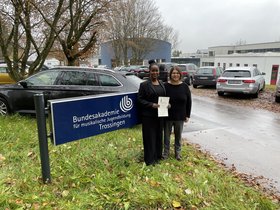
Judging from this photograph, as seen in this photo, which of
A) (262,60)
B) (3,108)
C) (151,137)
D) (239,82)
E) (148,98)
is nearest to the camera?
(148,98)

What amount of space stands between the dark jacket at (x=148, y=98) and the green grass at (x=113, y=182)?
34.4 inches

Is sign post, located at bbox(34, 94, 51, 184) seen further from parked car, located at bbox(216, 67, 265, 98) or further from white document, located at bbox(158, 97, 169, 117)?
parked car, located at bbox(216, 67, 265, 98)

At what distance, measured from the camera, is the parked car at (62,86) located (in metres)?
6.50

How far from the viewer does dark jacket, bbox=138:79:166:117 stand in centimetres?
395

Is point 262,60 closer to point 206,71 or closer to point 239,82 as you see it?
point 206,71

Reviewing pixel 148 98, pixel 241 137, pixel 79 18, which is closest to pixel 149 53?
pixel 79 18

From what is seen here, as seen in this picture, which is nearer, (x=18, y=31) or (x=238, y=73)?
(x=18, y=31)

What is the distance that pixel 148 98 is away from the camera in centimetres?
397

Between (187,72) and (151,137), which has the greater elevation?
(187,72)

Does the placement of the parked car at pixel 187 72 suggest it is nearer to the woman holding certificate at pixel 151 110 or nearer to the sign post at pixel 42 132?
the woman holding certificate at pixel 151 110

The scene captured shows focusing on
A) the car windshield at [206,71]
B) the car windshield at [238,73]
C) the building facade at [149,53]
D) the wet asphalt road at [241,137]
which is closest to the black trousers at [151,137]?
the wet asphalt road at [241,137]

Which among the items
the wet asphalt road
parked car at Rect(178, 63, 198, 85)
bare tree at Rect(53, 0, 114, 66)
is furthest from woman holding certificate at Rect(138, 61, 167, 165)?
parked car at Rect(178, 63, 198, 85)

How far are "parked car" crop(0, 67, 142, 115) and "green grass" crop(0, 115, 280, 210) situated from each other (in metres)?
1.90

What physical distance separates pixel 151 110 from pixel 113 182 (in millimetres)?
1212
